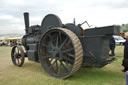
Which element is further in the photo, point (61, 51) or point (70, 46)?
point (70, 46)

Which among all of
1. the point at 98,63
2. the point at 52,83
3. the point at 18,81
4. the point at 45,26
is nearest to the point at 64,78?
the point at 52,83

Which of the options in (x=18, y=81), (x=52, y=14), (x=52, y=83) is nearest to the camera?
(x=52, y=83)

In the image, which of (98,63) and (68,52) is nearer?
(98,63)

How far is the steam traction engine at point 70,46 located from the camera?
3.82 metres

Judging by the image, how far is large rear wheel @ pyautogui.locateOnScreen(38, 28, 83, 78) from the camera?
381 centimetres

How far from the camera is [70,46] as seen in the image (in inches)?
175

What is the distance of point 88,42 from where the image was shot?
4043 millimetres

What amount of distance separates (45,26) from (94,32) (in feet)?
6.42

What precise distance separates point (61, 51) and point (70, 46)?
0.37 m

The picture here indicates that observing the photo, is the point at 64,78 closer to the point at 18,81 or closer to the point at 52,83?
the point at 52,83

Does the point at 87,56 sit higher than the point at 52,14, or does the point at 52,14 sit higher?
the point at 52,14

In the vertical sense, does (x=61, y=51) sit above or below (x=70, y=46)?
below

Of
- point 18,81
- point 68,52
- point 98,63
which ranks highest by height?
point 68,52

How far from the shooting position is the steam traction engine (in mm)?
3824
